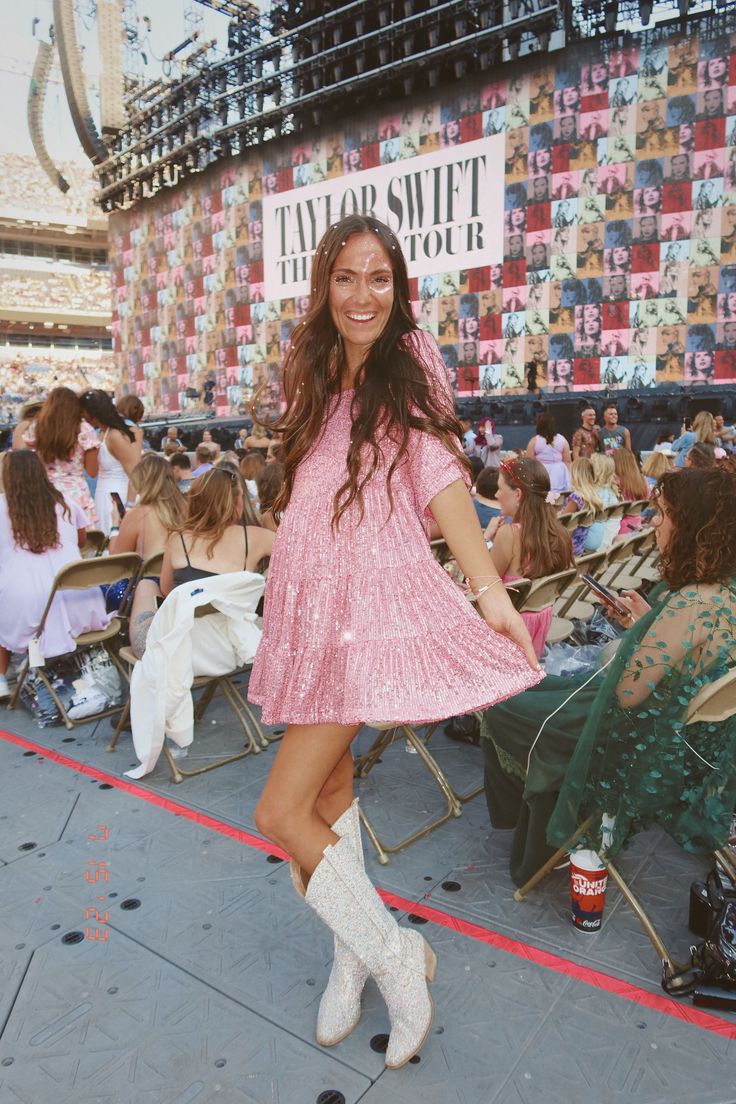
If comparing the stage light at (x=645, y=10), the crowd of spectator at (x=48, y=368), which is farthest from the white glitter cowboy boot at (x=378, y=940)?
the crowd of spectator at (x=48, y=368)

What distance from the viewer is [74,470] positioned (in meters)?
4.94

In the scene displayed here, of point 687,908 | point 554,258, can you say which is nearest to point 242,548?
point 687,908

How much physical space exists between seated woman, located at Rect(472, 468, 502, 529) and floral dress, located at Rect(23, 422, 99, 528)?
272 cm

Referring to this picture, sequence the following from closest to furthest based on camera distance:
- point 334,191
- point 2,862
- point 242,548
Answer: point 2,862, point 242,548, point 334,191

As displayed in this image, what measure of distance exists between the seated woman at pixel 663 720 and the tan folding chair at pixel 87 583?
→ 2.31 meters

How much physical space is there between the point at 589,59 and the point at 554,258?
387cm

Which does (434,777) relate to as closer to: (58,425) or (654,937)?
(654,937)

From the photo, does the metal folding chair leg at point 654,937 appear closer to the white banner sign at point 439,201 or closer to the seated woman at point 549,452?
the seated woman at point 549,452

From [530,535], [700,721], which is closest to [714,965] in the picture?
[700,721]

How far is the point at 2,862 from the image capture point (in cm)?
253

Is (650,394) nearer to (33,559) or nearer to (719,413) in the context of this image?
(719,413)

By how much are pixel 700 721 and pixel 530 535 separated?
1751mm

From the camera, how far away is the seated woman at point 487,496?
530 centimetres

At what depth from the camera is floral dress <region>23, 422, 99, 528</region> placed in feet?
15.9
